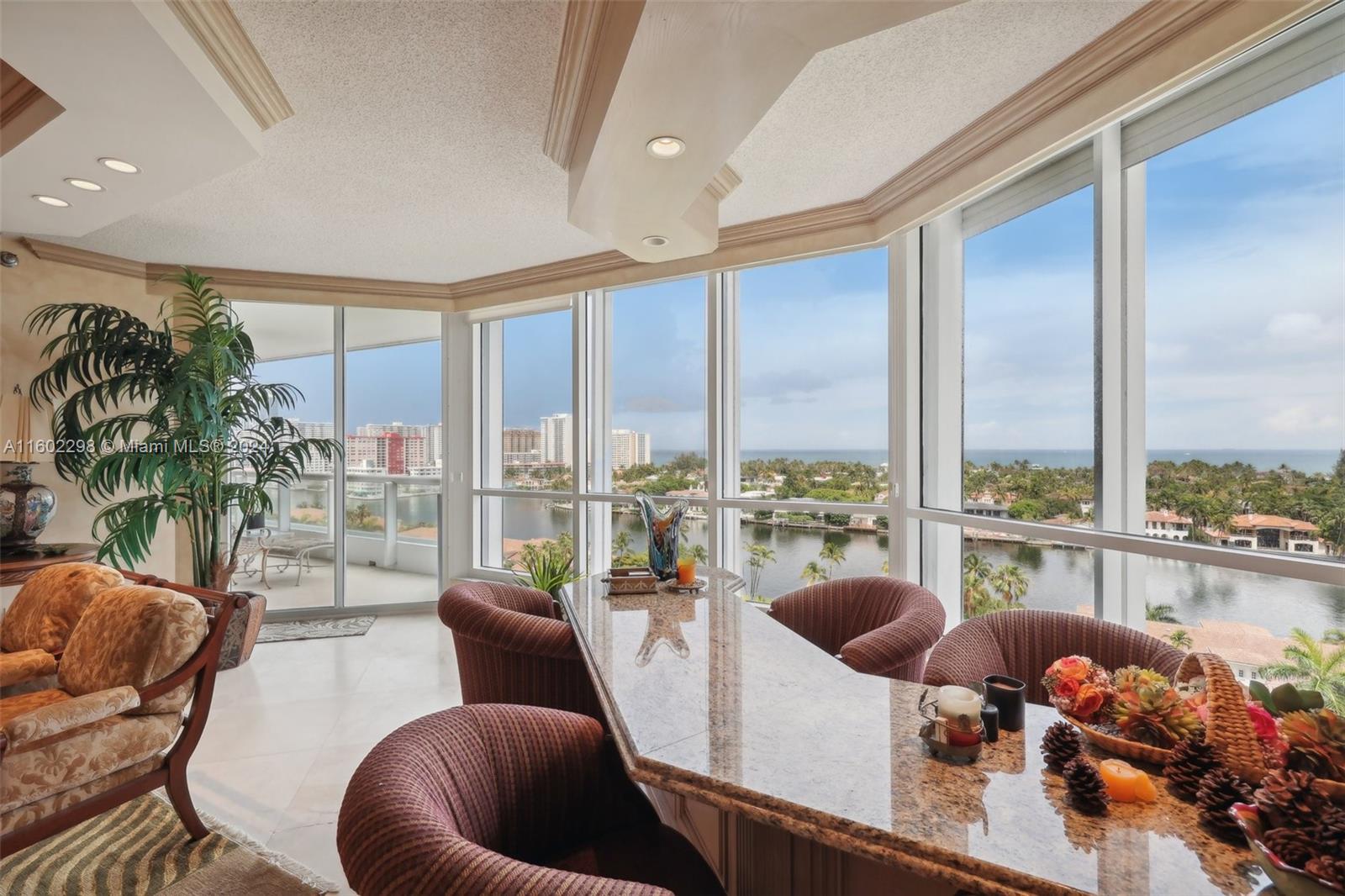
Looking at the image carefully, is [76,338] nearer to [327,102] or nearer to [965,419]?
[327,102]

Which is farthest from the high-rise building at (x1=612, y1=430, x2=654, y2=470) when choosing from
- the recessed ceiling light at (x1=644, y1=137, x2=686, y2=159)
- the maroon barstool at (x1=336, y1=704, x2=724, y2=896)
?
the maroon barstool at (x1=336, y1=704, x2=724, y2=896)

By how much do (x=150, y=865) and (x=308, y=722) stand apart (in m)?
1.02

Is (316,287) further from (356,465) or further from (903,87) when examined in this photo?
(903,87)

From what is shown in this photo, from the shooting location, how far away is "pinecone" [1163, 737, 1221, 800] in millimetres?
938

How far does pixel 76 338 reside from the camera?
355 cm

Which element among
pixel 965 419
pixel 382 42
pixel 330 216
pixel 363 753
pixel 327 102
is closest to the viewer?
pixel 382 42

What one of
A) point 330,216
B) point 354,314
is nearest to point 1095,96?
point 330,216

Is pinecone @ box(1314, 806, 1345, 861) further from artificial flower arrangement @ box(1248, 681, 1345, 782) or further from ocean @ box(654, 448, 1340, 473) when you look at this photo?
ocean @ box(654, 448, 1340, 473)

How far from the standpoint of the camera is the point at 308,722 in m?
2.98

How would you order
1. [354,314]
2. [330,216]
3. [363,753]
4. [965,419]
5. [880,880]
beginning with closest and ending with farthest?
[880,880] → [363,753] → [965,419] → [330,216] → [354,314]

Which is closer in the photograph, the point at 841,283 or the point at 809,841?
the point at 809,841

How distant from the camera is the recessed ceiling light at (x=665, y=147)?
2.02 m

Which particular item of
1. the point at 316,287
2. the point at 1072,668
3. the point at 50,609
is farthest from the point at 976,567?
the point at 316,287

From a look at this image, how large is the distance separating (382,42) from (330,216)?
5.70ft
